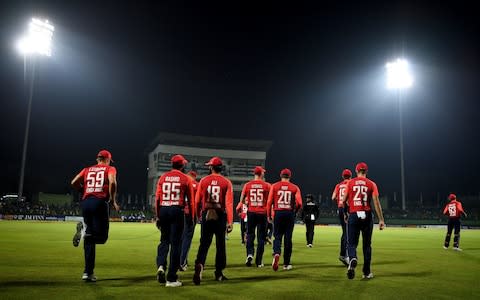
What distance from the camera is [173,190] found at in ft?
25.2

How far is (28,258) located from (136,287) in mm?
5566

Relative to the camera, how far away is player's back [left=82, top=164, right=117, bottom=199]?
786 cm

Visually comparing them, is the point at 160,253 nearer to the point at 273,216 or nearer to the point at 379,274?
the point at 273,216

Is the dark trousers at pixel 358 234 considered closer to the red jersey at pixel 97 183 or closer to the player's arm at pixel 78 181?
the red jersey at pixel 97 183

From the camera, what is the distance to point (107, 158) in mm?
8273

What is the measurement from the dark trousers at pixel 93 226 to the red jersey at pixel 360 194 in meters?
5.14

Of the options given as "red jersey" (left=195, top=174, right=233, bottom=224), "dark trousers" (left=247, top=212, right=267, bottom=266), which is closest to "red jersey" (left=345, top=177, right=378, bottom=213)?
"dark trousers" (left=247, top=212, right=267, bottom=266)

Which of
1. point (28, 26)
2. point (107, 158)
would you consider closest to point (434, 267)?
point (107, 158)

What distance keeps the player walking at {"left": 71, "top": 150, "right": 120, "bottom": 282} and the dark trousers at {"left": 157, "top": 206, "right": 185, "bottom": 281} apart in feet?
3.52

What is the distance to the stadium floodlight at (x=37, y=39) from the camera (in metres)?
42.5

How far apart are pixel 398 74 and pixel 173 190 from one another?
151 ft

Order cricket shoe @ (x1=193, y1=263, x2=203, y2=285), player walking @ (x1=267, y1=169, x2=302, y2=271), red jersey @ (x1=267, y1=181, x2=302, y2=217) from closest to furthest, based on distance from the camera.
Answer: cricket shoe @ (x1=193, y1=263, x2=203, y2=285) < player walking @ (x1=267, y1=169, x2=302, y2=271) < red jersey @ (x1=267, y1=181, x2=302, y2=217)

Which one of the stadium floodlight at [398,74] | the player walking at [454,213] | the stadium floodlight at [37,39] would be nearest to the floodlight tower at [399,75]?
the stadium floodlight at [398,74]

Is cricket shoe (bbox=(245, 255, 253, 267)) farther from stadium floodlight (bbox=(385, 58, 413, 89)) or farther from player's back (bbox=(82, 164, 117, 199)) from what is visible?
stadium floodlight (bbox=(385, 58, 413, 89))
